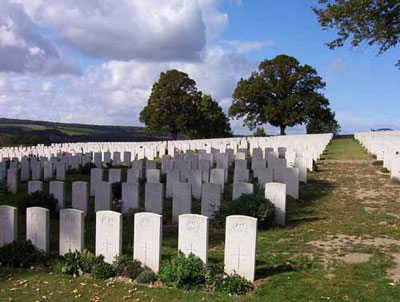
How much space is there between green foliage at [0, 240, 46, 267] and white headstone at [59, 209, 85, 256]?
452mm

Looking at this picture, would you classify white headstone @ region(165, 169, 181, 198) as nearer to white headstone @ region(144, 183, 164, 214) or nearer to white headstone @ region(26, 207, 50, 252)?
white headstone @ region(144, 183, 164, 214)

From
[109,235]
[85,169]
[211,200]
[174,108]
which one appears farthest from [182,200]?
[174,108]

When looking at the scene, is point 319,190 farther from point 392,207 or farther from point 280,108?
point 280,108

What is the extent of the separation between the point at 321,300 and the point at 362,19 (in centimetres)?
1582

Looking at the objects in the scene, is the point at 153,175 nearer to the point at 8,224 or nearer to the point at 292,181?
the point at 292,181

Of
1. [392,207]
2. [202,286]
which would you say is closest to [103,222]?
[202,286]

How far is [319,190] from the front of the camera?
14.3 m

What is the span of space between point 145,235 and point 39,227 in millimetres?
2124

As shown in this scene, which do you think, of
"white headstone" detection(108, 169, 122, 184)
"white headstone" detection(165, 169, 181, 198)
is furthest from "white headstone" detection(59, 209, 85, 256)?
"white headstone" detection(108, 169, 122, 184)

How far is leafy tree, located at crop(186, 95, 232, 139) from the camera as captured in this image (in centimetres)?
5841

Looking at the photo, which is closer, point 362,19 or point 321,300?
point 321,300

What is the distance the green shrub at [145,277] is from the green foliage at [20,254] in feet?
6.76

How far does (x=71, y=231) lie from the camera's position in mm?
7383

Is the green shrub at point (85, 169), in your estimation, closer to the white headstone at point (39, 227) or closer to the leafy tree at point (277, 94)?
the white headstone at point (39, 227)
